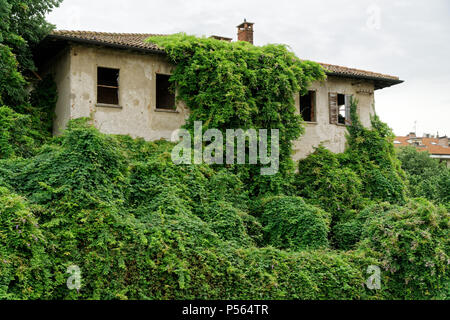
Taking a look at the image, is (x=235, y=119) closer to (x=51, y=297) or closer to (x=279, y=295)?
(x=279, y=295)

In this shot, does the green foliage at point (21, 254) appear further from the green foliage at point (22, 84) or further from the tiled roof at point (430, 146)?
the tiled roof at point (430, 146)

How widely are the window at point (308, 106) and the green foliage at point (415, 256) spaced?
27.8 feet

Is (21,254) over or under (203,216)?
under

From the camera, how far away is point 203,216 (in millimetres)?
14484

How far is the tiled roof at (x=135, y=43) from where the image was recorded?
16.8 meters

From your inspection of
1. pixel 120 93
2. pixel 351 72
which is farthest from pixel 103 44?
pixel 351 72

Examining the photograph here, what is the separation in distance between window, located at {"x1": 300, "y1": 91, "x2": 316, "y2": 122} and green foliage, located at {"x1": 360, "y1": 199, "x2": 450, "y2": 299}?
8.48m

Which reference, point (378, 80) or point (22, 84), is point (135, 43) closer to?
point (22, 84)

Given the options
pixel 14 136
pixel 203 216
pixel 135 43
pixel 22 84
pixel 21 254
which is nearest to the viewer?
pixel 21 254

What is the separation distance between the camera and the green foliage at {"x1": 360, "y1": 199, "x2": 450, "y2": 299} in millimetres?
13250

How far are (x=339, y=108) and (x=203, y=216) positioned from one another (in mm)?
11038

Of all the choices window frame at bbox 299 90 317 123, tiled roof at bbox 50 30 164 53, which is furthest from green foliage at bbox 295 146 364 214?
tiled roof at bbox 50 30 164 53

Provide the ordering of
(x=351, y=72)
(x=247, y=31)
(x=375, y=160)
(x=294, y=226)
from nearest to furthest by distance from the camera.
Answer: (x=294, y=226)
(x=375, y=160)
(x=351, y=72)
(x=247, y=31)

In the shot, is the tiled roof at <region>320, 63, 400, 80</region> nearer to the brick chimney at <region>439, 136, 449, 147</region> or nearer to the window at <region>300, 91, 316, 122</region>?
the window at <region>300, 91, 316, 122</region>
